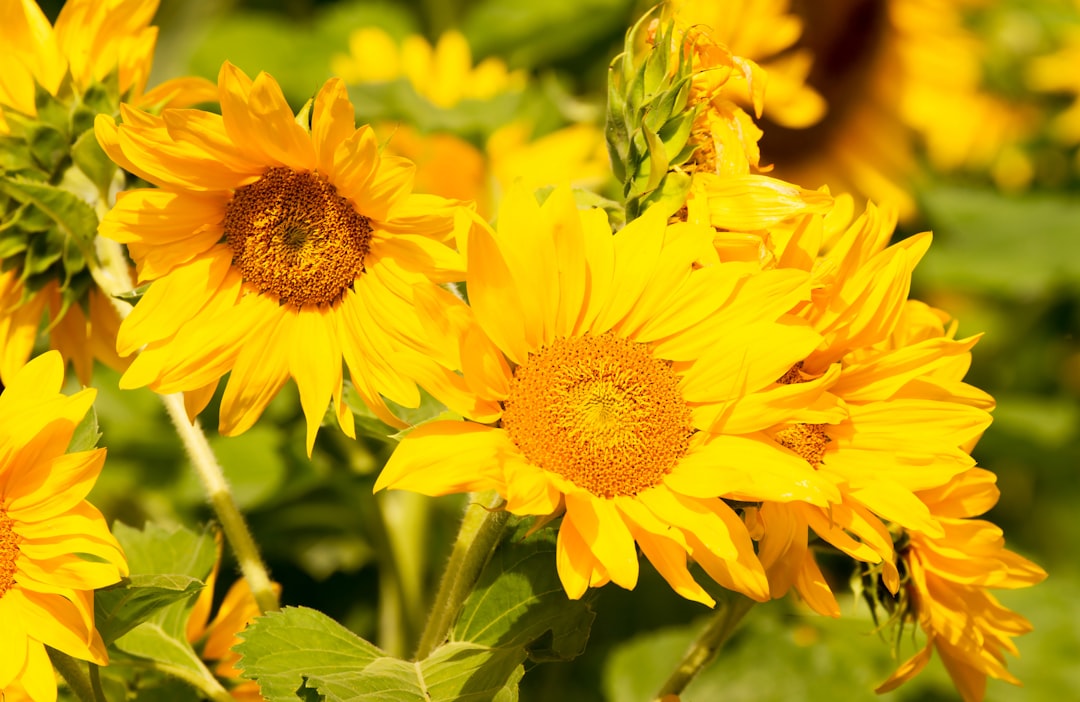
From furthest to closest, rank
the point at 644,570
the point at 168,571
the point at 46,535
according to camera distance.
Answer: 1. the point at 644,570
2. the point at 168,571
3. the point at 46,535

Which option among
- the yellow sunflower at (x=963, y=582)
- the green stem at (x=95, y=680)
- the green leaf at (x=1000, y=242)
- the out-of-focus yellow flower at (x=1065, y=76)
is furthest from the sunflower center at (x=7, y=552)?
the out-of-focus yellow flower at (x=1065, y=76)

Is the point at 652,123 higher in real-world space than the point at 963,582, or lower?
higher

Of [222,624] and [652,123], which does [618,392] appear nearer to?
[652,123]

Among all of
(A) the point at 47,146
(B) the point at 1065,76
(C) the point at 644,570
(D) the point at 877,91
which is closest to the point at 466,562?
(A) the point at 47,146

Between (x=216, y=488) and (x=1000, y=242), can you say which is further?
(x=1000, y=242)

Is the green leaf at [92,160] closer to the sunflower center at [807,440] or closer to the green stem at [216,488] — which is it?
the green stem at [216,488]

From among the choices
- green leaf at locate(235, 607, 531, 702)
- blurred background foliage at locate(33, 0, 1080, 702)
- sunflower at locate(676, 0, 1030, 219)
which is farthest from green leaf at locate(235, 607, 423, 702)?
sunflower at locate(676, 0, 1030, 219)

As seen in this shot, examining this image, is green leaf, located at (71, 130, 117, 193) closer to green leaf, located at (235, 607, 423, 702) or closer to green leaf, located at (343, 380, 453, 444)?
green leaf, located at (343, 380, 453, 444)
